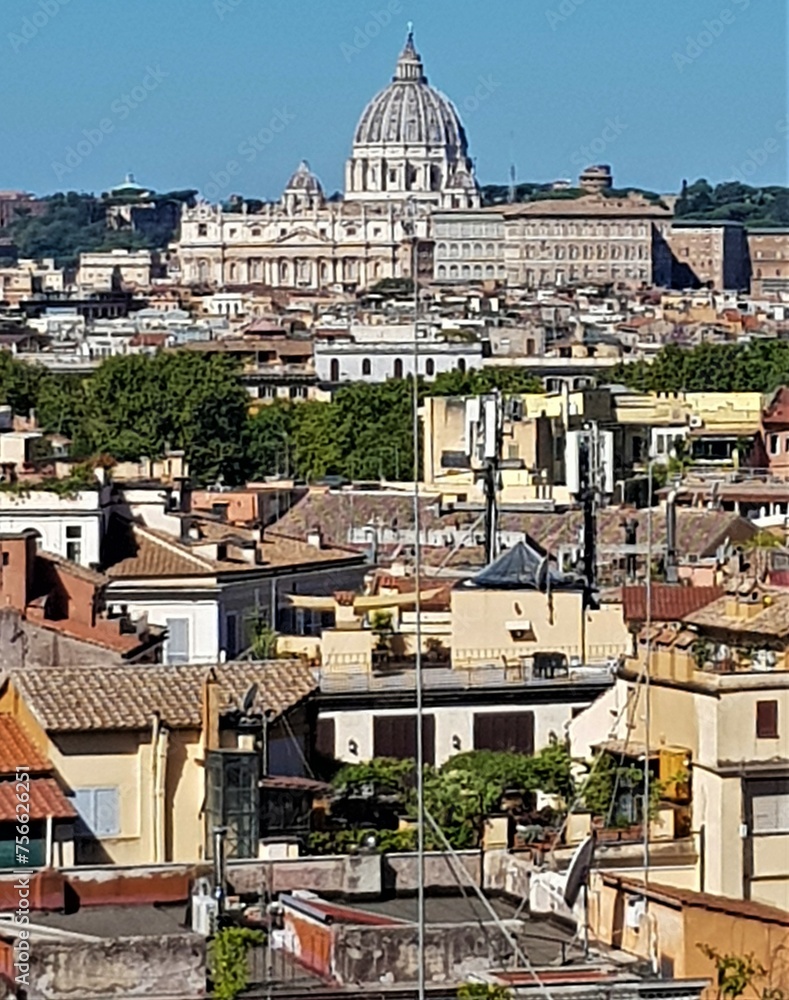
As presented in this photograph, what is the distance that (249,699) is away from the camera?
10.1 metres

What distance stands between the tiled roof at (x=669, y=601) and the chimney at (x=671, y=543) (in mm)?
1875

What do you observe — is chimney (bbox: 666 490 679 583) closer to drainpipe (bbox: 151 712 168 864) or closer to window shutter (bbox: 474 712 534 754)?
window shutter (bbox: 474 712 534 754)

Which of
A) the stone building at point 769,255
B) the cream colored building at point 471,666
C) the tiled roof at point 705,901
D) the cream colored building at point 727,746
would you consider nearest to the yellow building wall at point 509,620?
the cream colored building at point 471,666

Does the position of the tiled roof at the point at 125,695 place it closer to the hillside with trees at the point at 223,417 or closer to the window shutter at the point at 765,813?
the window shutter at the point at 765,813

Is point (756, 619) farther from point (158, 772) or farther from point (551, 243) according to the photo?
point (551, 243)

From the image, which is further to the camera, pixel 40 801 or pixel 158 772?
pixel 158 772

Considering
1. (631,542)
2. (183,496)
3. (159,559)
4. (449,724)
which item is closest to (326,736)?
(449,724)

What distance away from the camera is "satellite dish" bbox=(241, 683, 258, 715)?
32.7ft

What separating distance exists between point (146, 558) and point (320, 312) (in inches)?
2401

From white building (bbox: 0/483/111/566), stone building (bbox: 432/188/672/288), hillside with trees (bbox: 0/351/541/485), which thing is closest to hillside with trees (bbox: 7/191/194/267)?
stone building (bbox: 432/188/672/288)

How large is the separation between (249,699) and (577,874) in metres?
2.12

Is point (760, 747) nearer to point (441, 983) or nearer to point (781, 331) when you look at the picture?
Answer: point (441, 983)

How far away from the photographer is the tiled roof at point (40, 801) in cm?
895

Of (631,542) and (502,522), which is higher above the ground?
(502,522)
